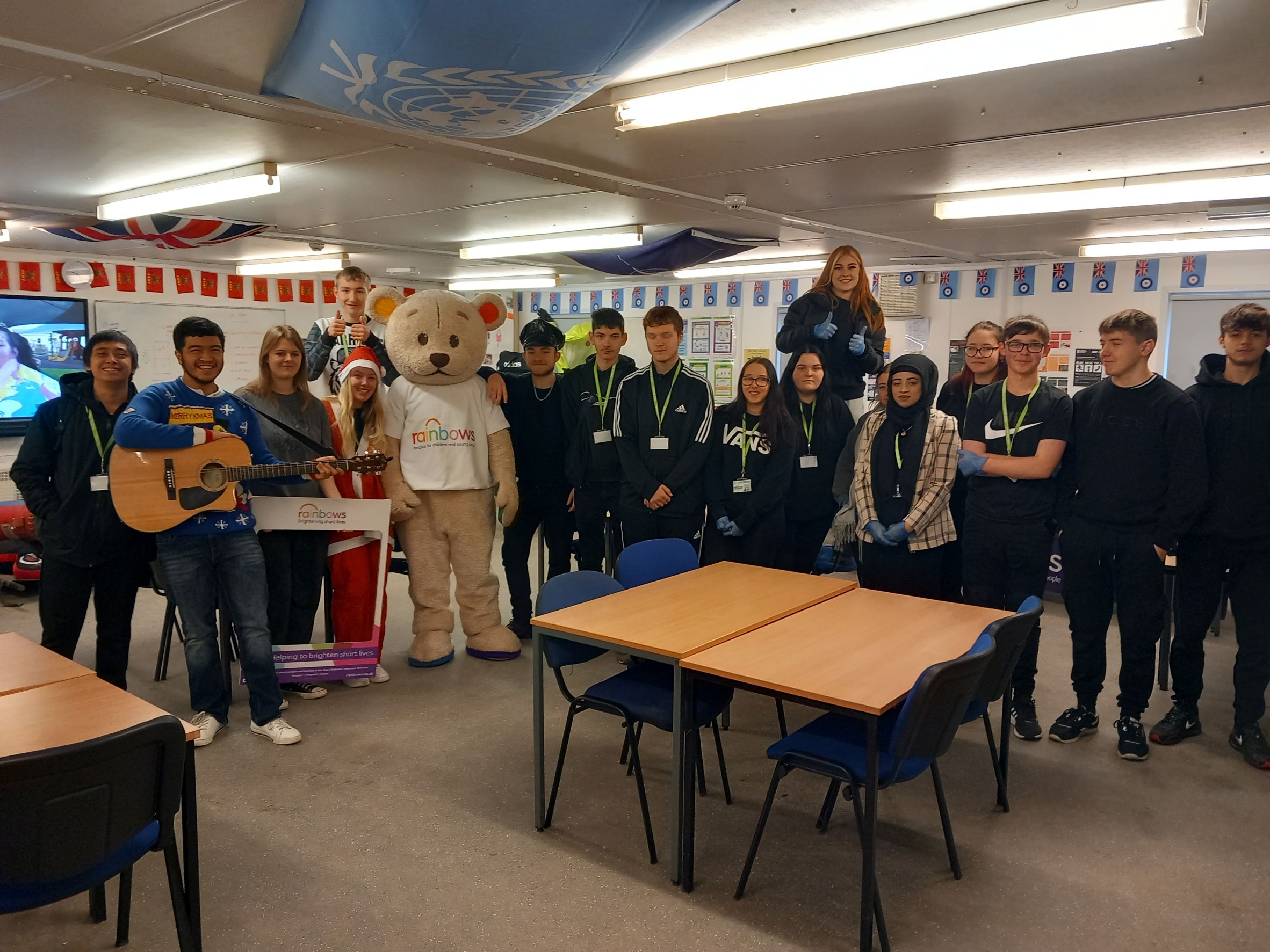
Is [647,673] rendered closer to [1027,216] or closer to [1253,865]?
[1253,865]

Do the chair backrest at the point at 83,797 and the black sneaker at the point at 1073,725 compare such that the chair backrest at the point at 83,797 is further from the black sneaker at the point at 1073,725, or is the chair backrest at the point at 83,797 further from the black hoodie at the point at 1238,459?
the black hoodie at the point at 1238,459

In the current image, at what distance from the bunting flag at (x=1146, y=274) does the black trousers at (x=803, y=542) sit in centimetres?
438

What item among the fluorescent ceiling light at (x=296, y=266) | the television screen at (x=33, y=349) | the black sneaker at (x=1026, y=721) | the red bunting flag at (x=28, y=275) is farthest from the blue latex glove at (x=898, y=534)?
the red bunting flag at (x=28, y=275)

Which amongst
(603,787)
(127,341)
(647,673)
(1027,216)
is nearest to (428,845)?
(603,787)

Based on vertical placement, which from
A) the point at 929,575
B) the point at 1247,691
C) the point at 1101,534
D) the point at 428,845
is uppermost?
the point at 1101,534

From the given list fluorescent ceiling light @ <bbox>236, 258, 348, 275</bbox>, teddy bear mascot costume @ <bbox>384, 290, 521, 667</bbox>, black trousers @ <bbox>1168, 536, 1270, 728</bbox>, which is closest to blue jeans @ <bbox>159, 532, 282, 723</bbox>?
teddy bear mascot costume @ <bbox>384, 290, 521, 667</bbox>

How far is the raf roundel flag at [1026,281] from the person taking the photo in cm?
753

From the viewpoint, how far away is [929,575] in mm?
3668

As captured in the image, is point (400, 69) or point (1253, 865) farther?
point (1253, 865)

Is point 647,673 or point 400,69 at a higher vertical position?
point 400,69

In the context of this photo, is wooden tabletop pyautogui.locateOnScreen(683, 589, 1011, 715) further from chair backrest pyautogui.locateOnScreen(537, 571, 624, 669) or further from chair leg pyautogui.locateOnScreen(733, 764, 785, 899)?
chair backrest pyautogui.locateOnScreen(537, 571, 624, 669)

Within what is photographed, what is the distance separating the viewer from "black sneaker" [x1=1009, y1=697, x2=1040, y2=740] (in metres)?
3.56

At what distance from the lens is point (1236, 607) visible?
3.43 meters

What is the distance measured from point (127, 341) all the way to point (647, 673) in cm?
246
